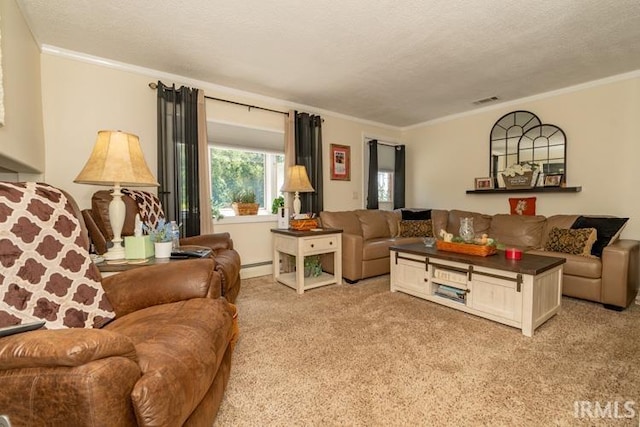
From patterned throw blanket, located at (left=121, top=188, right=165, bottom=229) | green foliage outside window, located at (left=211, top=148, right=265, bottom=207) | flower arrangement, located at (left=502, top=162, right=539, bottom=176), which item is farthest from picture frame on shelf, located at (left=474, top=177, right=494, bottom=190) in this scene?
patterned throw blanket, located at (left=121, top=188, right=165, bottom=229)

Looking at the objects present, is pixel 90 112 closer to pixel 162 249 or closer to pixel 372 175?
pixel 162 249

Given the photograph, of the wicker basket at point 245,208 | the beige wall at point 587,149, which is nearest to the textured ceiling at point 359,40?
the beige wall at point 587,149

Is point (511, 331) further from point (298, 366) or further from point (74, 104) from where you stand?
point (74, 104)

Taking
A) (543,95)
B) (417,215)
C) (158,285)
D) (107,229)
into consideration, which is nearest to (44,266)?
(158,285)

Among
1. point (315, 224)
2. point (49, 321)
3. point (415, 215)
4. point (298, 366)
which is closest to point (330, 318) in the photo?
point (298, 366)

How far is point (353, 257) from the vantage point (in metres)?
3.53

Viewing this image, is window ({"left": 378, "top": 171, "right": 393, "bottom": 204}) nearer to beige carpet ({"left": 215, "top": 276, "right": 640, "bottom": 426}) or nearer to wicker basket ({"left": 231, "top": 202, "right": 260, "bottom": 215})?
wicker basket ({"left": 231, "top": 202, "right": 260, "bottom": 215})

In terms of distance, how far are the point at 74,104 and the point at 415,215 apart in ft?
13.5

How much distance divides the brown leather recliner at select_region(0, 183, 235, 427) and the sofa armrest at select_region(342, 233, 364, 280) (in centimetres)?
205

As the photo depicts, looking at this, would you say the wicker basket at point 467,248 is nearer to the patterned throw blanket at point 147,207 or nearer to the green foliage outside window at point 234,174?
the green foliage outside window at point 234,174

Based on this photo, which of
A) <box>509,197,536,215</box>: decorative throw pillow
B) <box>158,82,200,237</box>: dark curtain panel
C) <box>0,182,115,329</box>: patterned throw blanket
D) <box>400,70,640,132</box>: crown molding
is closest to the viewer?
<box>0,182,115,329</box>: patterned throw blanket

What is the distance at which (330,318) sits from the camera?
2535mm

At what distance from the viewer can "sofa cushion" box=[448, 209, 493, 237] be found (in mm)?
3975

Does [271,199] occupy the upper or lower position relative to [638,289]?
upper
